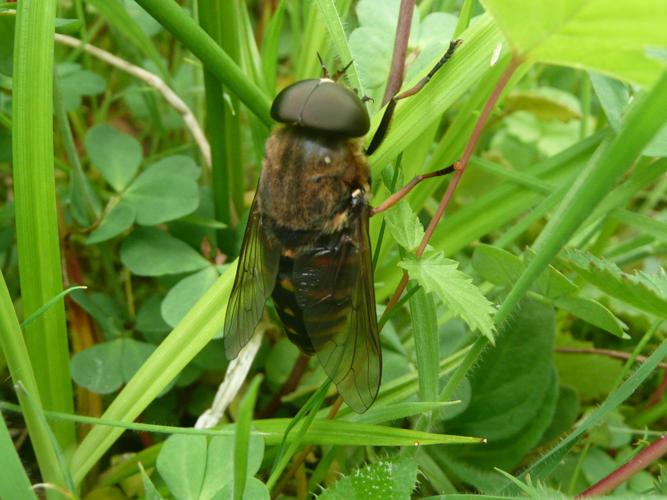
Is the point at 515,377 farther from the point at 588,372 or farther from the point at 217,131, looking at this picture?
the point at 217,131

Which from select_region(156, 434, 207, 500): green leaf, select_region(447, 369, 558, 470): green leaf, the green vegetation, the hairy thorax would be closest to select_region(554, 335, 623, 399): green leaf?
the green vegetation

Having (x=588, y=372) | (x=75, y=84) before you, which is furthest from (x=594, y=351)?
(x=75, y=84)

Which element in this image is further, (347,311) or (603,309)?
(347,311)

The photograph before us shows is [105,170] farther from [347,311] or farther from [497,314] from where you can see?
[497,314]

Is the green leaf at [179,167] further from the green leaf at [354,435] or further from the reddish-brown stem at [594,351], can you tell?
the reddish-brown stem at [594,351]

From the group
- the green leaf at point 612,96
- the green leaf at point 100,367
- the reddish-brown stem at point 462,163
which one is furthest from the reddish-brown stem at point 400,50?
the green leaf at point 100,367

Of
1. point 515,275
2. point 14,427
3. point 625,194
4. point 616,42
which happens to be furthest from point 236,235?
point 616,42
